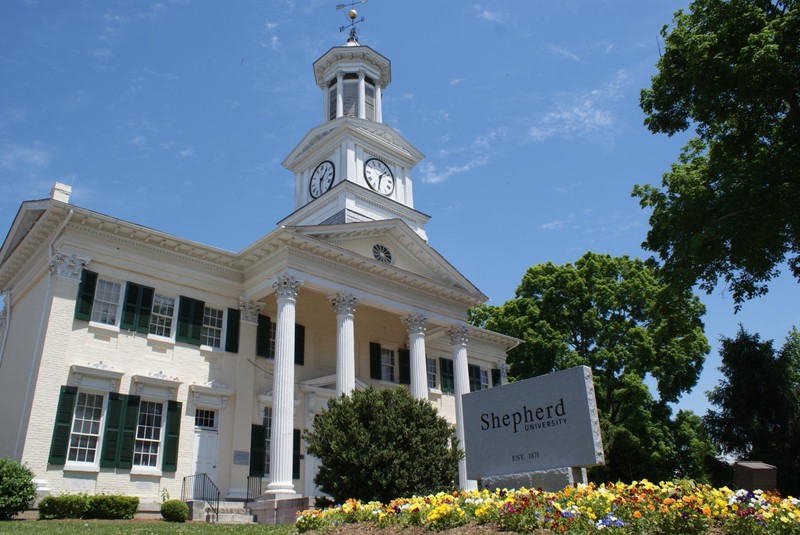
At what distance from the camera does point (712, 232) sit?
1836cm

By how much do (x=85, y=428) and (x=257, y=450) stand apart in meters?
5.96

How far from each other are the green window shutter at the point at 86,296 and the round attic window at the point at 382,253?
11.1 metres

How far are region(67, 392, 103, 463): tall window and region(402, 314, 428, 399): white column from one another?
11.7 m

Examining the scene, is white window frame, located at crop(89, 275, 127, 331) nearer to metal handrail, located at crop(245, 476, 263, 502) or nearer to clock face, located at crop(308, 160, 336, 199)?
metal handrail, located at crop(245, 476, 263, 502)

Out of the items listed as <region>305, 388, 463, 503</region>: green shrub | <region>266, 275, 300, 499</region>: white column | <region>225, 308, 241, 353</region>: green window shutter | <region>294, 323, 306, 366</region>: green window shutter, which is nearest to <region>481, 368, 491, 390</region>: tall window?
<region>294, 323, 306, 366</region>: green window shutter

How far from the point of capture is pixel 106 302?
840 inches

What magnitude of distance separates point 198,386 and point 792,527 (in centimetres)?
1902

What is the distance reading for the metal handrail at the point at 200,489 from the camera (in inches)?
822

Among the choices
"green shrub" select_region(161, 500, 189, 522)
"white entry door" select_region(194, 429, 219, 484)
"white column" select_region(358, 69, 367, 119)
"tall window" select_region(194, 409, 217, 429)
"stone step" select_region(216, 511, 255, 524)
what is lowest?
"stone step" select_region(216, 511, 255, 524)

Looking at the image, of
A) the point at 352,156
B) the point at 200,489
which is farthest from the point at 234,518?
the point at 352,156

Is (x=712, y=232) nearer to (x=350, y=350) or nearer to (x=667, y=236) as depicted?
(x=667, y=236)

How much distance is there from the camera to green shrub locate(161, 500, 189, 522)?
18281 mm

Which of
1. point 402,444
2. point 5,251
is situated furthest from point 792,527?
point 5,251

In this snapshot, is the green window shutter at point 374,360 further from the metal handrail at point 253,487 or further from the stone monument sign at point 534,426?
the stone monument sign at point 534,426
